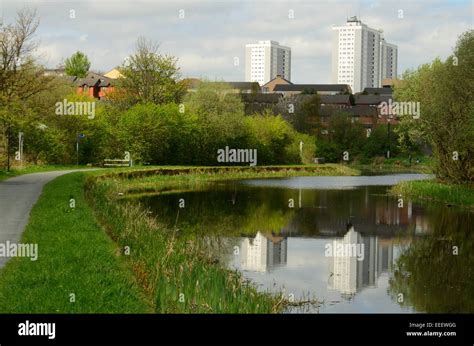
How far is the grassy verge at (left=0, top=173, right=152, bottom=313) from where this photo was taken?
32.9 ft

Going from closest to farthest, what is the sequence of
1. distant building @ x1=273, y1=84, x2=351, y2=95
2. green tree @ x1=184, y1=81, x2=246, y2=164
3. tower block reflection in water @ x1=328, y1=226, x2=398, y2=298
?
tower block reflection in water @ x1=328, y1=226, x2=398, y2=298
green tree @ x1=184, y1=81, x2=246, y2=164
distant building @ x1=273, y1=84, x2=351, y2=95

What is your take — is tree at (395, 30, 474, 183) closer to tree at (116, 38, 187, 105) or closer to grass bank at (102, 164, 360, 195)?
grass bank at (102, 164, 360, 195)

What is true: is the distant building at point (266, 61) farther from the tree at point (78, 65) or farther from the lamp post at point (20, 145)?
the lamp post at point (20, 145)

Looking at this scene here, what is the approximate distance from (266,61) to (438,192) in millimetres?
93380

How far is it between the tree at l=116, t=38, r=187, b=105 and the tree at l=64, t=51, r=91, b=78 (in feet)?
176

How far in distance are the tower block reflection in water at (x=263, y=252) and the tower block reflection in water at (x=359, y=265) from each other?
1.48 m

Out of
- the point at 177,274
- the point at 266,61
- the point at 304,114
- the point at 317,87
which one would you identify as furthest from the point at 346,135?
the point at 177,274

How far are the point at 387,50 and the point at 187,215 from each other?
525 ft

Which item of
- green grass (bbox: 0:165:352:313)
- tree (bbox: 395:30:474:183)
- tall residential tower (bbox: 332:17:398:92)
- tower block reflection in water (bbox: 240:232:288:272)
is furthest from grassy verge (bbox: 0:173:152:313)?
tall residential tower (bbox: 332:17:398:92)

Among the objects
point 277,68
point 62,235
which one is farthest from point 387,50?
point 62,235

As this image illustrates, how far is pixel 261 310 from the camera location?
1183 cm

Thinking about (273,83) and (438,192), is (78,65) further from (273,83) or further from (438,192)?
(438,192)

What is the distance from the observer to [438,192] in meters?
36.6

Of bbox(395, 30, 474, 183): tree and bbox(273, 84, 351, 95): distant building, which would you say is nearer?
bbox(395, 30, 474, 183): tree
